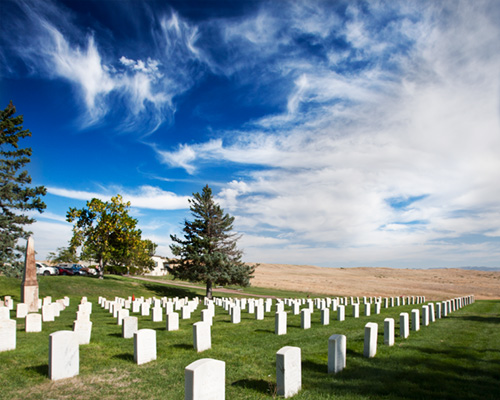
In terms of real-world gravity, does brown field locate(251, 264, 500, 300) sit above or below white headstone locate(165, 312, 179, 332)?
below

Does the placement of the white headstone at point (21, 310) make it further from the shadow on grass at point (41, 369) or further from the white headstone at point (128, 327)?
the shadow on grass at point (41, 369)

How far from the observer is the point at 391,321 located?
8695mm

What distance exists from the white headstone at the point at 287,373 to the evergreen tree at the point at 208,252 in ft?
71.0

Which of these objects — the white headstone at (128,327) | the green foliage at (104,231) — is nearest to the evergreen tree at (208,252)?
the green foliage at (104,231)

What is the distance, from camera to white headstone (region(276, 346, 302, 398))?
17.0 ft

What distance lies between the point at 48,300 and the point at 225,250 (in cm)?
1366

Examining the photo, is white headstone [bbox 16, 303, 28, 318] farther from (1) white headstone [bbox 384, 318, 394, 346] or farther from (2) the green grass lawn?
(1) white headstone [bbox 384, 318, 394, 346]

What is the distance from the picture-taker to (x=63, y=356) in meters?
6.04

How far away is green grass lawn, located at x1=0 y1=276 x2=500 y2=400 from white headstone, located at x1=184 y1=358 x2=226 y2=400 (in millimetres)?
873

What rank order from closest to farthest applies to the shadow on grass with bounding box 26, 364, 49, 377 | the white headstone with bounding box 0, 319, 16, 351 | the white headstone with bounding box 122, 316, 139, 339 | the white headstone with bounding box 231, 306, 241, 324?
the shadow on grass with bounding box 26, 364, 49, 377
the white headstone with bounding box 0, 319, 16, 351
the white headstone with bounding box 122, 316, 139, 339
the white headstone with bounding box 231, 306, 241, 324

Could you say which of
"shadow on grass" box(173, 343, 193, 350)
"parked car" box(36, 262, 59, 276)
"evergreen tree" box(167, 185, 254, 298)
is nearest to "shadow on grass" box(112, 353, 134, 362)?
"shadow on grass" box(173, 343, 193, 350)

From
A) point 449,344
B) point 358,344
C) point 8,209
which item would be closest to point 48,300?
point 8,209

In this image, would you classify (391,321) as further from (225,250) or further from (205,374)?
(225,250)

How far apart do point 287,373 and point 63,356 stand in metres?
3.93
